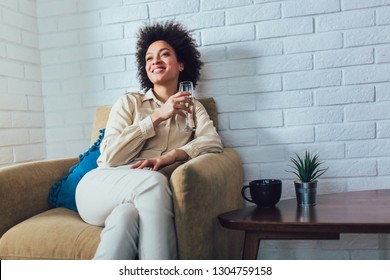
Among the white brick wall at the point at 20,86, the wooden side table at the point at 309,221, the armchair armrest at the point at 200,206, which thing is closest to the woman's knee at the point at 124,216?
the armchair armrest at the point at 200,206

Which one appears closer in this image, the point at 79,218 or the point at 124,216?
the point at 124,216

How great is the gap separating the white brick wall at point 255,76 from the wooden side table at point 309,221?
0.32 meters

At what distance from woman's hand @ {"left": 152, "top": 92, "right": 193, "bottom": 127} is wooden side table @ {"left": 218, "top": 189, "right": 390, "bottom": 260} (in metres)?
0.37

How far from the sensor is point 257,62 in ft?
5.17

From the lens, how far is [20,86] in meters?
1.75

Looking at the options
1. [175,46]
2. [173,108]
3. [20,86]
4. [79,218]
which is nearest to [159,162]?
[173,108]

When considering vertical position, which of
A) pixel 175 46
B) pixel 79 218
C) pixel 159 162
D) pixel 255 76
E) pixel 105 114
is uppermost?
pixel 175 46

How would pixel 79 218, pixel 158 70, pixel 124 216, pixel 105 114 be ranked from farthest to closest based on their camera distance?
pixel 105 114 → pixel 158 70 → pixel 79 218 → pixel 124 216

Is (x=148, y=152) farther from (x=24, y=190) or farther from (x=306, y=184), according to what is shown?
(x=306, y=184)

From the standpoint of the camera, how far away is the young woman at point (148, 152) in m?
1.01

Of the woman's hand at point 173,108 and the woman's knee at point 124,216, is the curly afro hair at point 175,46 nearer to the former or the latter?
the woman's hand at point 173,108

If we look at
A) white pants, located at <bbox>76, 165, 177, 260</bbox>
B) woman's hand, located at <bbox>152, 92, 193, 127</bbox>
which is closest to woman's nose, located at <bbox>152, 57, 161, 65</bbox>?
woman's hand, located at <bbox>152, 92, 193, 127</bbox>

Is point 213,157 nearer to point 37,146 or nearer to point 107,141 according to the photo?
point 107,141

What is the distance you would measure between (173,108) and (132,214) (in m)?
0.42
